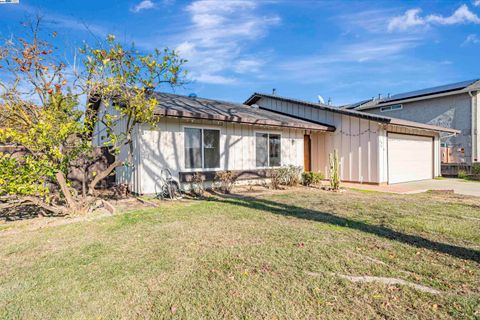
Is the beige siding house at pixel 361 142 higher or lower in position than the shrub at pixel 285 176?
higher

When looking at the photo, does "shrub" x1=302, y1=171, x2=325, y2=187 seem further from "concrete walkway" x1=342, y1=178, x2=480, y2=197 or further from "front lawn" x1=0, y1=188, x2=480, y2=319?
"front lawn" x1=0, y1=188, x2=480, y2=319

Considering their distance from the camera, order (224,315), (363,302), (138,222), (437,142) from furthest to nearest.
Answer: (437,142), (138,222), (363,302), (224,315)

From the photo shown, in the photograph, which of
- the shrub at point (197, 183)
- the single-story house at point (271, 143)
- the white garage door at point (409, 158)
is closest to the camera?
the single-story house at point (271, 143)

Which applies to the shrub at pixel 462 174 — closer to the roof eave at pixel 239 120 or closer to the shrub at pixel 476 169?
the shrub at pixel 476 169

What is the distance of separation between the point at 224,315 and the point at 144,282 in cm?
107

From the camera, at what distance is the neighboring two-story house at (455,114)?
1644 cm

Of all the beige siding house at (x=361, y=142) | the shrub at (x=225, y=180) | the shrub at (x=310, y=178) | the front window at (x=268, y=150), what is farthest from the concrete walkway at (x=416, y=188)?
→ the shrub at (x=225, y=180)

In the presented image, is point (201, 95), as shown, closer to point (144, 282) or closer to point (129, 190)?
point (129, 190)

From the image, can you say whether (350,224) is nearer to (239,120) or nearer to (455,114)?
(239,120)

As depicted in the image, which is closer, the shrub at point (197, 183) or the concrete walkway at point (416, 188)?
the shrub at point (197, 183)

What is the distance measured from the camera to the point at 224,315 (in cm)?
232

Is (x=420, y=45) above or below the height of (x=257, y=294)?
above

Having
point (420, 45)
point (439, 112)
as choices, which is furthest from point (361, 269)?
point (439, 112)

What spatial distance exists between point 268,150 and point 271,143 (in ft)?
1.16
